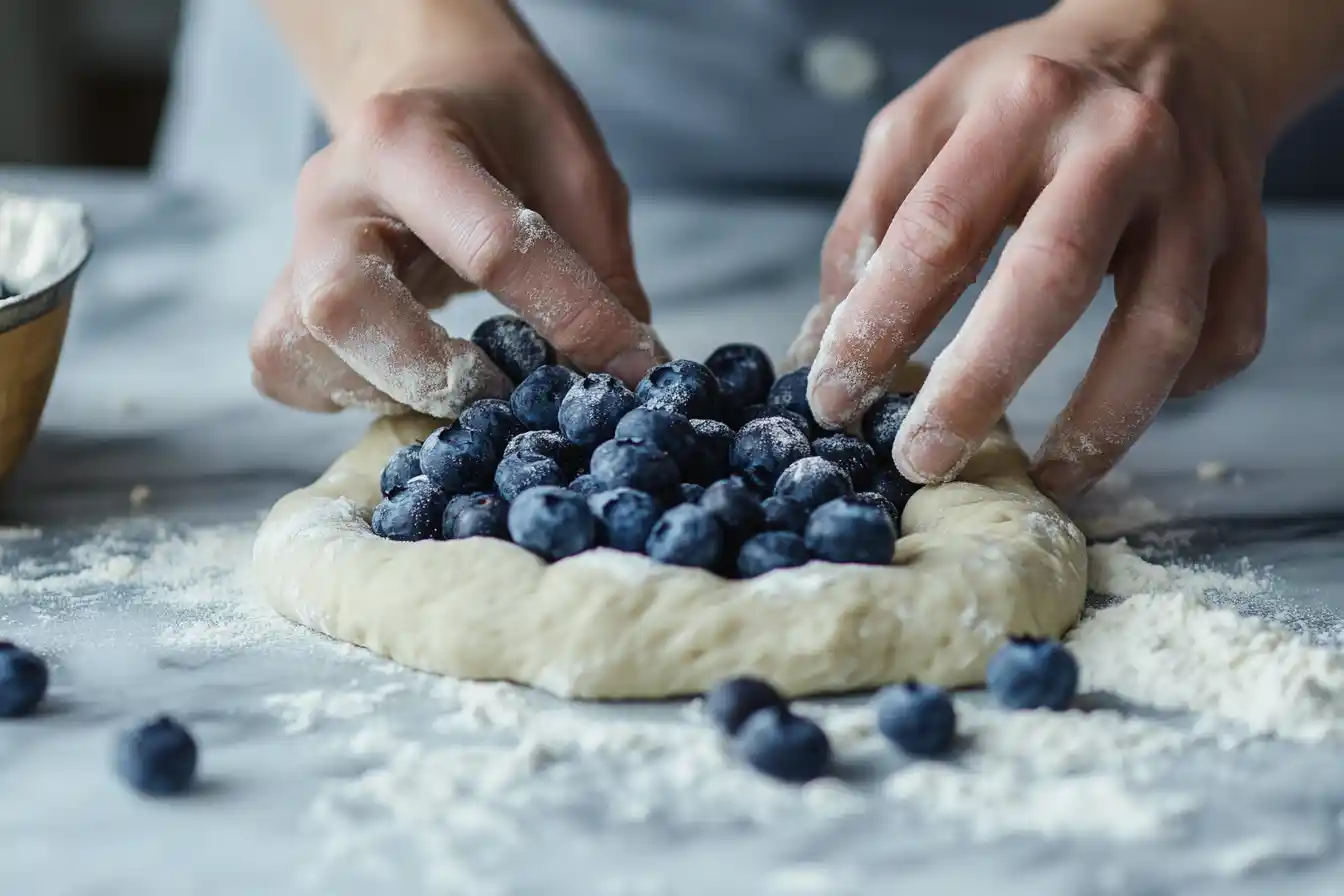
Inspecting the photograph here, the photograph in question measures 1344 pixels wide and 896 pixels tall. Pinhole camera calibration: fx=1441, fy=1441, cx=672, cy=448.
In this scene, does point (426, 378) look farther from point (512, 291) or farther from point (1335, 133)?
point (1335, 133)

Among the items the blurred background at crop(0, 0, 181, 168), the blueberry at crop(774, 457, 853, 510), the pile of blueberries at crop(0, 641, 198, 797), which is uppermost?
the blueberry at crop(774, 457, 853, 510)

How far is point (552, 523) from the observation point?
1323 millimetres

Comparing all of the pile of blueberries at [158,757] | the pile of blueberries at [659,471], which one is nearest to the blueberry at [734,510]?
the pile of blueberries at [659,471]

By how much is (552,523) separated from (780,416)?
1.07 feet

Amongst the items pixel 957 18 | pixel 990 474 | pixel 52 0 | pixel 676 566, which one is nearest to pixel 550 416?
pixel 676 566

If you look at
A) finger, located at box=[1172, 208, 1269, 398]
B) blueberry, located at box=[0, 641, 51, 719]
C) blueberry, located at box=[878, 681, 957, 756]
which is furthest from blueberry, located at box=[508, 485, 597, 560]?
finger, located at box=[1172, 208, 1269, 398]

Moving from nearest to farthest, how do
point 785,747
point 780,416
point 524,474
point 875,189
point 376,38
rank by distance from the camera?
1. point 785,747
2. point 524,474
3. point 780,416
4. point 875,189
5. point 376,38

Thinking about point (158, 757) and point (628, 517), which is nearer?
point (158, 757)

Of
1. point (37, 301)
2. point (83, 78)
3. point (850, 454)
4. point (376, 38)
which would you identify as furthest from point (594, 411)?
point (83, 78)

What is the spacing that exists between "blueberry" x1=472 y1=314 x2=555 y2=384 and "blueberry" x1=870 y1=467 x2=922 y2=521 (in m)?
0.42

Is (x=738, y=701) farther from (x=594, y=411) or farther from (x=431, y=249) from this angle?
(x=431, y=249)

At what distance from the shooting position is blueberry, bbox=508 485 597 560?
4.34ft

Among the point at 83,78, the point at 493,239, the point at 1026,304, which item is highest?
the point at 1026,304

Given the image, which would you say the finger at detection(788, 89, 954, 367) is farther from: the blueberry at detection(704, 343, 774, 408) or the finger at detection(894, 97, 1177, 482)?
the finger at detection(894, 97, 1177, 482)
